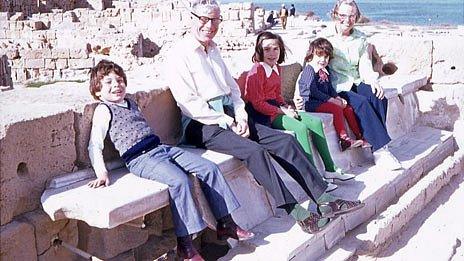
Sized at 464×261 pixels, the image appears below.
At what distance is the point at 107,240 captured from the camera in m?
3.69

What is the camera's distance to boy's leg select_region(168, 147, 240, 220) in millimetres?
3662

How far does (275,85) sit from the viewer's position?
16.3ft

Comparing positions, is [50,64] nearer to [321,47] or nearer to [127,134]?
[321,47]

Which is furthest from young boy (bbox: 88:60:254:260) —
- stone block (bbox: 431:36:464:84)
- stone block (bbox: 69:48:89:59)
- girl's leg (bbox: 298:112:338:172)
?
stone block (bbox: 69:48:89:59)

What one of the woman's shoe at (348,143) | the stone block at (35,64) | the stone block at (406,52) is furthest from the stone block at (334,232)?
the stone block at (35,64)

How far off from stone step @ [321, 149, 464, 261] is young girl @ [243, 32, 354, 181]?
47 cm

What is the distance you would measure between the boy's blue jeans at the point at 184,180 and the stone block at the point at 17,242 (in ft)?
2.24

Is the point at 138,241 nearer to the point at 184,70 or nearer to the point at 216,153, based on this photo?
the point at 216,153

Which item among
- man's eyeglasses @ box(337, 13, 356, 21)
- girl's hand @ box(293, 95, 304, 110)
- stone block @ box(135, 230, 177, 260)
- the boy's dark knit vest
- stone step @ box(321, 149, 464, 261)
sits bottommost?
stone step @ box(321, 149, 464, 261)

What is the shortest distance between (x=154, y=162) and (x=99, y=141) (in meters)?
0.33

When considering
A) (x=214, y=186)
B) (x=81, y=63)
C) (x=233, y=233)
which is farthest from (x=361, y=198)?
(x=81, y=63)

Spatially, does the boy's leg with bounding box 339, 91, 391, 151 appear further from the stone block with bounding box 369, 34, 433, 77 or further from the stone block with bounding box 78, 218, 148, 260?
the stone block with bounding box 78, 218, 148, 260

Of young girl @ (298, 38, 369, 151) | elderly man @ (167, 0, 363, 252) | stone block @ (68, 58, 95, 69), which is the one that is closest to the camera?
elderly man @ (167, 0, 363, 252)

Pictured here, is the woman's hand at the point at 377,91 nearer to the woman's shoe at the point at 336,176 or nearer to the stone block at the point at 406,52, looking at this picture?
the woman's shoe at the point at 336,176
